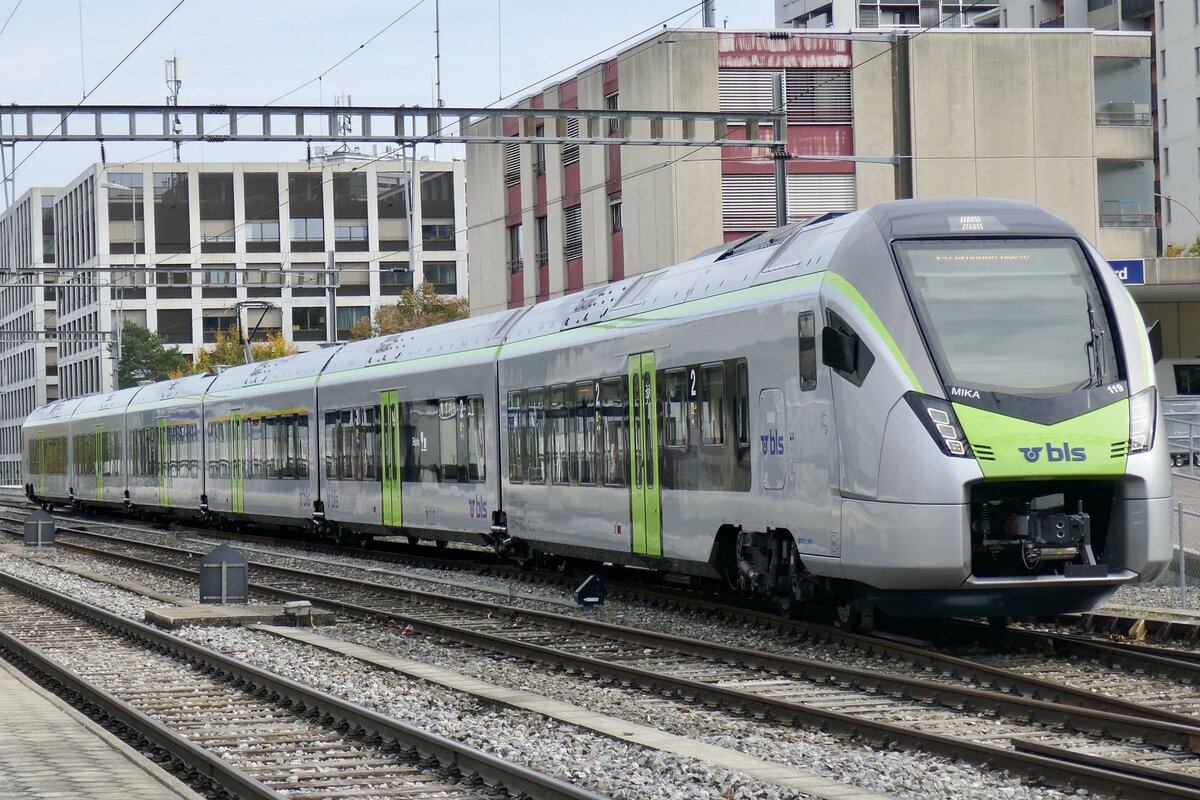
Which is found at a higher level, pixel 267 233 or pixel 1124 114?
pixel 267 233

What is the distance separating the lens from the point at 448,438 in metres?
24.4

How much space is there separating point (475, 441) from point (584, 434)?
170 inches

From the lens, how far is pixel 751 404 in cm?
1511

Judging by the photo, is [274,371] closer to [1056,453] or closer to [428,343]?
[428,343]

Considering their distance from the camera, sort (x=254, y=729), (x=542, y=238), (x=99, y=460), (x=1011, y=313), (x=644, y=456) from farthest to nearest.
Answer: (x=542, y=238)
(x=99, y=460)
(x=644, y=456)
(x=1011, y=313)
(x=254, y=729)

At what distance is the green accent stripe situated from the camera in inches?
501

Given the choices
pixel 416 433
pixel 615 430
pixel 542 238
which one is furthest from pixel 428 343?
pixel 542 238

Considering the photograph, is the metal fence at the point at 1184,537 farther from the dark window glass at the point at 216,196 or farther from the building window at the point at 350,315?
the dark window glass at the point at 216,196

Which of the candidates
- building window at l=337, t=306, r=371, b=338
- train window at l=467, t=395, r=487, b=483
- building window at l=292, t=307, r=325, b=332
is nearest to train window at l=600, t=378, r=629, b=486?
train window at l=467, t=395, r=487, b=483

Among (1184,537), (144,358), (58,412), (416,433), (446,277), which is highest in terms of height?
(446,277)

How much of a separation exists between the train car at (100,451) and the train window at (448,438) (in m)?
23.9

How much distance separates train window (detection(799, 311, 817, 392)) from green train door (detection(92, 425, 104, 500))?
38071 millimetres

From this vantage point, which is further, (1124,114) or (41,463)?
(41,463)

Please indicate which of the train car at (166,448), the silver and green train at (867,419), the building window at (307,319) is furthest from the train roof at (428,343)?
the building window at (307,319)
